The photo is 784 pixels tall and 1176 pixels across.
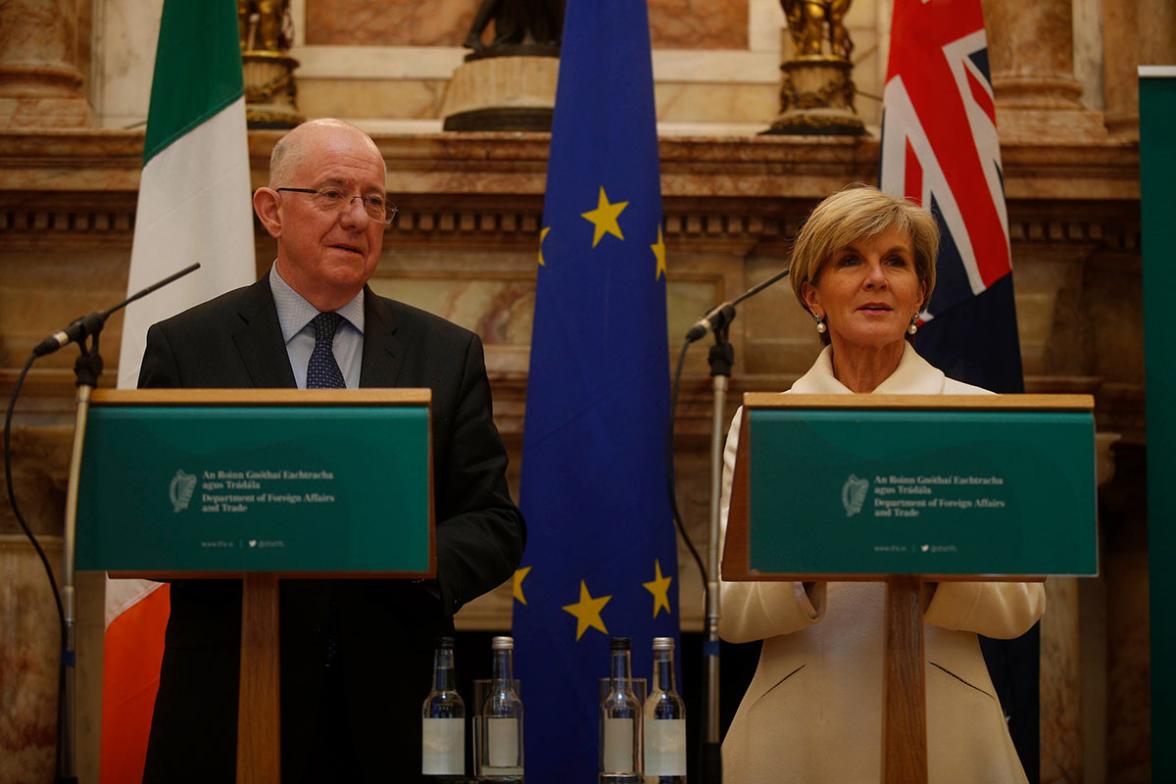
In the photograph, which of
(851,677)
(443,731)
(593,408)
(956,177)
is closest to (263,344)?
(443,731)

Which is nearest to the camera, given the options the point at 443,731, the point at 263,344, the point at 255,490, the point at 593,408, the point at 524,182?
the point at 255,490

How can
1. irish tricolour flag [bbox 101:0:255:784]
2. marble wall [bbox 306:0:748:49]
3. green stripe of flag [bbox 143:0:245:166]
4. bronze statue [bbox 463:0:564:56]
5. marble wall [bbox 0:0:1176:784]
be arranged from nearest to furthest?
irish tricolour flag [bbox 101:0:255:784] < green stripe of flag [bbox 143:0:245:166] < marble wall [bbox 0:0:1176:784] < bronze statue [bbox 463:0:564:56] < marble wall [bbox 306:0:748:49]

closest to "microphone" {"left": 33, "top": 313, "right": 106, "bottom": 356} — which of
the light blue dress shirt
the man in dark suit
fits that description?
the man in dark suit

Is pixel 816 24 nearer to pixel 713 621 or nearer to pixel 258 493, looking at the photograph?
pixel 713 621

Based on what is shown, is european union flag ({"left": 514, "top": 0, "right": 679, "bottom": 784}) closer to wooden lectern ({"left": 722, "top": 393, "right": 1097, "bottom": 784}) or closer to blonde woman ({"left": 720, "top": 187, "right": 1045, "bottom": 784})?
blonde woman ({"left": 720, "top": 187, "right": 1045, "bottom": 784})

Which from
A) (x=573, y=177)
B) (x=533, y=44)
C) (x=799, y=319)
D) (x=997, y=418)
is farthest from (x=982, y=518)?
(x=533, y=44)

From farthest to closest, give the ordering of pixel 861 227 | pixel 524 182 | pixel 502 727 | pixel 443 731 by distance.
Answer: pixel 524 182
pixel 861 227
pixel 502 727
pixel 443 731

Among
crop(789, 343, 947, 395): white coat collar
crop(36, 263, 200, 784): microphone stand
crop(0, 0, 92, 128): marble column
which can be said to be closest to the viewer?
crop(36, 263, 200, 784): microphone stand

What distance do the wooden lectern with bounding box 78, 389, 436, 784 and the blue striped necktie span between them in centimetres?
50

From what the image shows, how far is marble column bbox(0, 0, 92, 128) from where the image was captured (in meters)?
6.06

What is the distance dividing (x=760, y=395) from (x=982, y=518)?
0.35 m

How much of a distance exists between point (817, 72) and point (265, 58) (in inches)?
81.5

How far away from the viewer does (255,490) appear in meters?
2.26

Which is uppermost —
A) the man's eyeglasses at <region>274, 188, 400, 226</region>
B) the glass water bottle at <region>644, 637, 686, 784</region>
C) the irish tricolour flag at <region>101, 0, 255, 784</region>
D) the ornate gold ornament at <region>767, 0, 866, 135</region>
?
the ornate gold ornament at <region>767, 0, 866, 135</region>
